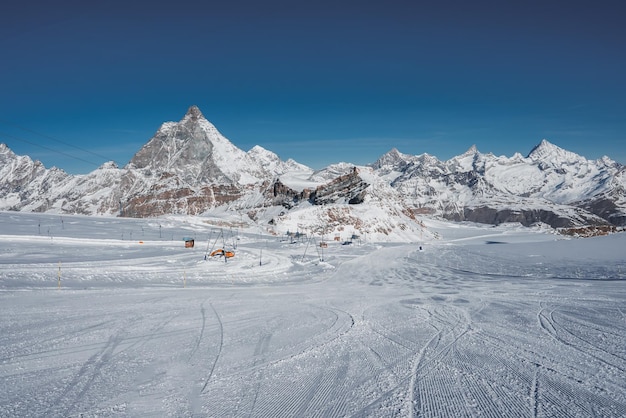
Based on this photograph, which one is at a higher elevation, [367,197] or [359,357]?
[367,197]

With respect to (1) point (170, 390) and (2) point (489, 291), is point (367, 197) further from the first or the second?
(1) point (170, 390)

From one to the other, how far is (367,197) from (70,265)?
122854 mm

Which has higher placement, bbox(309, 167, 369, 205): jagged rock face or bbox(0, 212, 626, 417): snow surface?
bbox(309, 167, 369, 205): jagged rock face

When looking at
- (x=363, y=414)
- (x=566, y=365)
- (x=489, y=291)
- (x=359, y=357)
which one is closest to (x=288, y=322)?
(x=359, y=357)

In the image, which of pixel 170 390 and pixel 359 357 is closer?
pixel 170 390

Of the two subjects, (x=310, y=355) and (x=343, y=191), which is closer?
(x=310, y=355)

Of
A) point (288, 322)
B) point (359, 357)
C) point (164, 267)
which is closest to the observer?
point (359, 357)

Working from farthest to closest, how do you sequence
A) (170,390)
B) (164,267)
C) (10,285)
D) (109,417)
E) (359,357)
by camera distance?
(164,267) → (10,285) → (359,357) → (170,390) → (109,417)

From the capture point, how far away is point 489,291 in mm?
22797

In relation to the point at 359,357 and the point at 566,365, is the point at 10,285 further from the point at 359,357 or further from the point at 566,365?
the point at 566,365

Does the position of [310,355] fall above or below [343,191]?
below

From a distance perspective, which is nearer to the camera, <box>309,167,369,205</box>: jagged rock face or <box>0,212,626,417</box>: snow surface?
<box>0,212,626,417</box>: snow surface

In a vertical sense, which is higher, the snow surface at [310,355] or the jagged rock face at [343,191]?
the jagged rock face at [343,191]

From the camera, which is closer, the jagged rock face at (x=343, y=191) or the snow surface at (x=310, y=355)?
the snow surface at (x=310, y=355)
